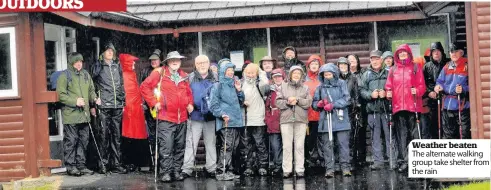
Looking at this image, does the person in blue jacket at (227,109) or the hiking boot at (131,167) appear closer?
the person in blue jacket at (227,109)

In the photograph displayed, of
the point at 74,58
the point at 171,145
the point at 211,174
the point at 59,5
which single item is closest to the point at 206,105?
the point at 171,145

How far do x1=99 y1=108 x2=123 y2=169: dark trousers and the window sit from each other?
5.34ft

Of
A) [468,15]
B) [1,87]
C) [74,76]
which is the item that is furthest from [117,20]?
[468,15]

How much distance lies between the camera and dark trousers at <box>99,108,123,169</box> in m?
14.2

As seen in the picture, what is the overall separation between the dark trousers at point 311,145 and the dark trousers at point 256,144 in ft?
3.15

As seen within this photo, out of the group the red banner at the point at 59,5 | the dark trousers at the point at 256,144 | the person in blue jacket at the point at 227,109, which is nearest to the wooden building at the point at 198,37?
the red banner at the point at 59,5

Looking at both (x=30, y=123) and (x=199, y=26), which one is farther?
(x=199, y=26)

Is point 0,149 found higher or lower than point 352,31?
lower

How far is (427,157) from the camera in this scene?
10195mm

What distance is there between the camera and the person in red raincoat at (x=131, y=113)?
1441cm

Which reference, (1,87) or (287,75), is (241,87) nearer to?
(287,75)

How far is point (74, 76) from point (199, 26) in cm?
376

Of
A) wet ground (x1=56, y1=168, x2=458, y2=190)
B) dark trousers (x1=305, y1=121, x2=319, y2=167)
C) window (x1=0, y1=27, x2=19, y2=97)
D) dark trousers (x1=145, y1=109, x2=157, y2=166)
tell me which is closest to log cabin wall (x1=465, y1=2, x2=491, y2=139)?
wet ground (x1=56, y1=168, x2=458, y2=190)
